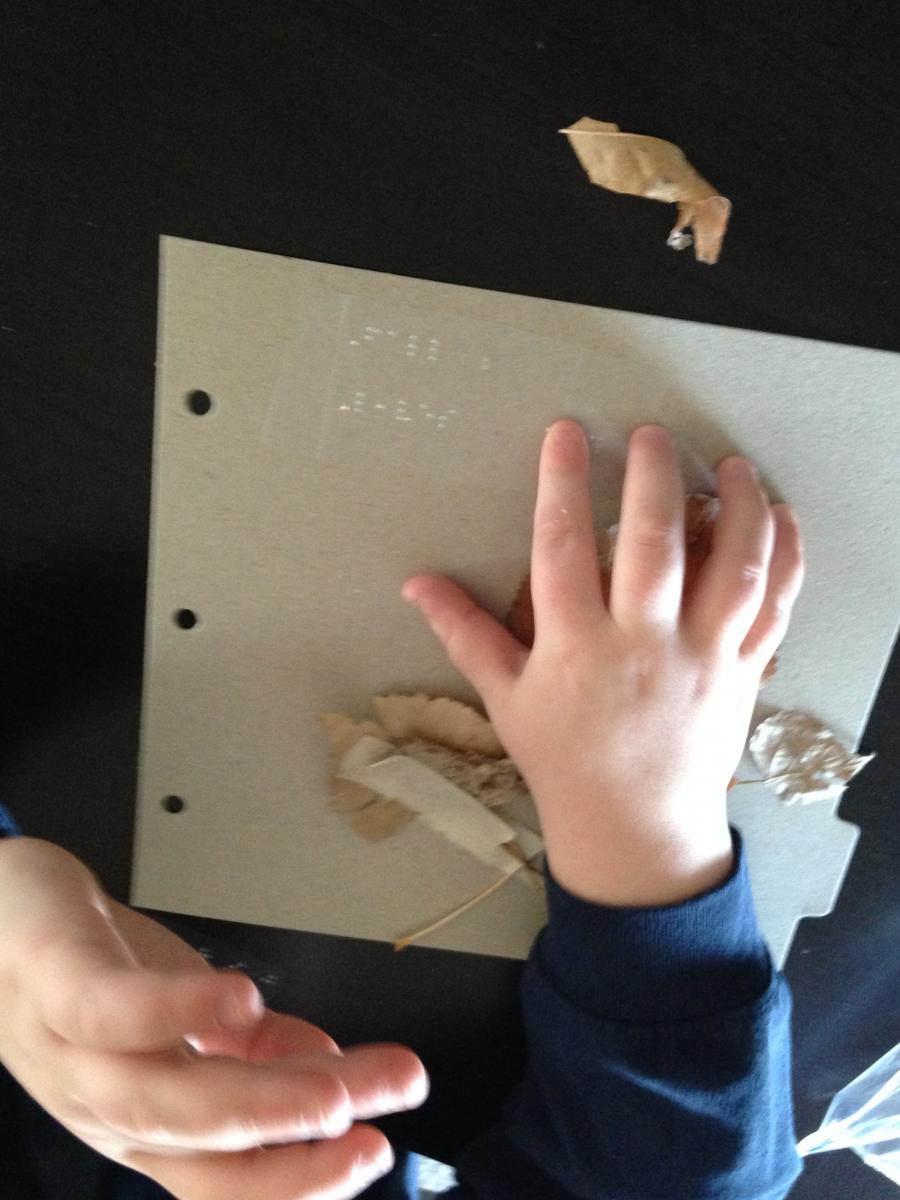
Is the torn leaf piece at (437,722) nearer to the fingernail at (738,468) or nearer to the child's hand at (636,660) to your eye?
the child's hand at (636,660)

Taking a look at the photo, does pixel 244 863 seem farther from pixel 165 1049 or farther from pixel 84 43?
pixel 84 43

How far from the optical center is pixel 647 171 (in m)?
0.35

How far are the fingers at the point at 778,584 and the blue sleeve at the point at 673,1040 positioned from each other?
0.11 metres

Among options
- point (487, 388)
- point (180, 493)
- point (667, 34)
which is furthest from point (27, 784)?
point (667, 34)

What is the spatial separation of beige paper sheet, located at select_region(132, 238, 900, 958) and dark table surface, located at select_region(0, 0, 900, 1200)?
17 mm

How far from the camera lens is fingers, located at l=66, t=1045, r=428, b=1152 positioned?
25 cm

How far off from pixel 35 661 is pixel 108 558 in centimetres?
7

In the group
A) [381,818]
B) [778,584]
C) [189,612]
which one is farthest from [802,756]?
[189,612]

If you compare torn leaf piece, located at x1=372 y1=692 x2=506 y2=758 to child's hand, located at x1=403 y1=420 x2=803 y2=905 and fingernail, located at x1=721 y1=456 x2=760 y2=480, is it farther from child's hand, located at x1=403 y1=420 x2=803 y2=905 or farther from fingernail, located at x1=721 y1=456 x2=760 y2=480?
fingernail, located at x1=721 y1=456 x2=760 y2=480

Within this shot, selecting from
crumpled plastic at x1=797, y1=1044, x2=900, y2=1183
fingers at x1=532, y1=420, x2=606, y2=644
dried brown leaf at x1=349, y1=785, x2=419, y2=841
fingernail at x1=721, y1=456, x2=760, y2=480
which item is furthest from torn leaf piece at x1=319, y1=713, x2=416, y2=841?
crumpled plastic at x1=797, y1=1044, x2=900, y2=1183

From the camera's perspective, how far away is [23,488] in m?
0.40

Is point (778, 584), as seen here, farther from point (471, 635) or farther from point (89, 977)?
point (89, 977)

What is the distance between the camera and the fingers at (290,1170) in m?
0.26

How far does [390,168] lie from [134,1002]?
0.34m
